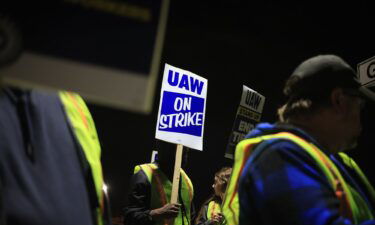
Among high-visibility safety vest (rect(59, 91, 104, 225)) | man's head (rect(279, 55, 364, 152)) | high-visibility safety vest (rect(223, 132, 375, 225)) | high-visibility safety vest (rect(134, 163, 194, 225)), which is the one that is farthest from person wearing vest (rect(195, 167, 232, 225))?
high-visibility safety vest (rect(59, 91, 104, 225))

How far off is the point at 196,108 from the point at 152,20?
9.21 ft

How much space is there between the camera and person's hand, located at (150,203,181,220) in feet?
9.66

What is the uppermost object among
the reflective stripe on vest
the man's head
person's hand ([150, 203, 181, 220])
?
the man's head

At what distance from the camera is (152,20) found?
0.77m

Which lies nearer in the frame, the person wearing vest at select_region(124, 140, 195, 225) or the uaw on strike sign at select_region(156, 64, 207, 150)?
the person wearing vest at select_region(124, 140, 195, 225)

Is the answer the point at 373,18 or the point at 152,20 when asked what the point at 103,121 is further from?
the point at 152,20

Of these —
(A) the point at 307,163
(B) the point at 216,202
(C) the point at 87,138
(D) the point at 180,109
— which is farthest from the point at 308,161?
(B) the point at 216,202

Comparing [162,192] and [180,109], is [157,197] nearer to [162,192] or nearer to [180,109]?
[162,192]

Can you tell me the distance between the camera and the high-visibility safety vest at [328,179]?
1224 millimetres

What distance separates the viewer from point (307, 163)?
1224 millimetres

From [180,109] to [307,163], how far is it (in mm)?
2284

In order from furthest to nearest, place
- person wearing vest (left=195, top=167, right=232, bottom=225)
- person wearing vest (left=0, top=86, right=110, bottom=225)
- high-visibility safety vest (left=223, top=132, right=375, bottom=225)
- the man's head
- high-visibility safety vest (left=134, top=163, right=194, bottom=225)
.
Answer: person wearing vest (left=195, top=167, right=232, bottom=225)
high-visibility safety vest (left=134, top=163, right=194, bottom=225)
the man's head
high-visibility safety vest (left=223, top=132, right=375, bottom=225)
person wearing vest (left=0, top=86, right=110, bottom=225)

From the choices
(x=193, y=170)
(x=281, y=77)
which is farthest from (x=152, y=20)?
(x=193, y=170)

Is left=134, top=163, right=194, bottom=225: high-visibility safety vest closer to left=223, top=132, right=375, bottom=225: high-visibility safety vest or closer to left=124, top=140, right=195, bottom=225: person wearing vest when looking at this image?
left=124, top=140, right=195, bottom=225: person wearing vest
